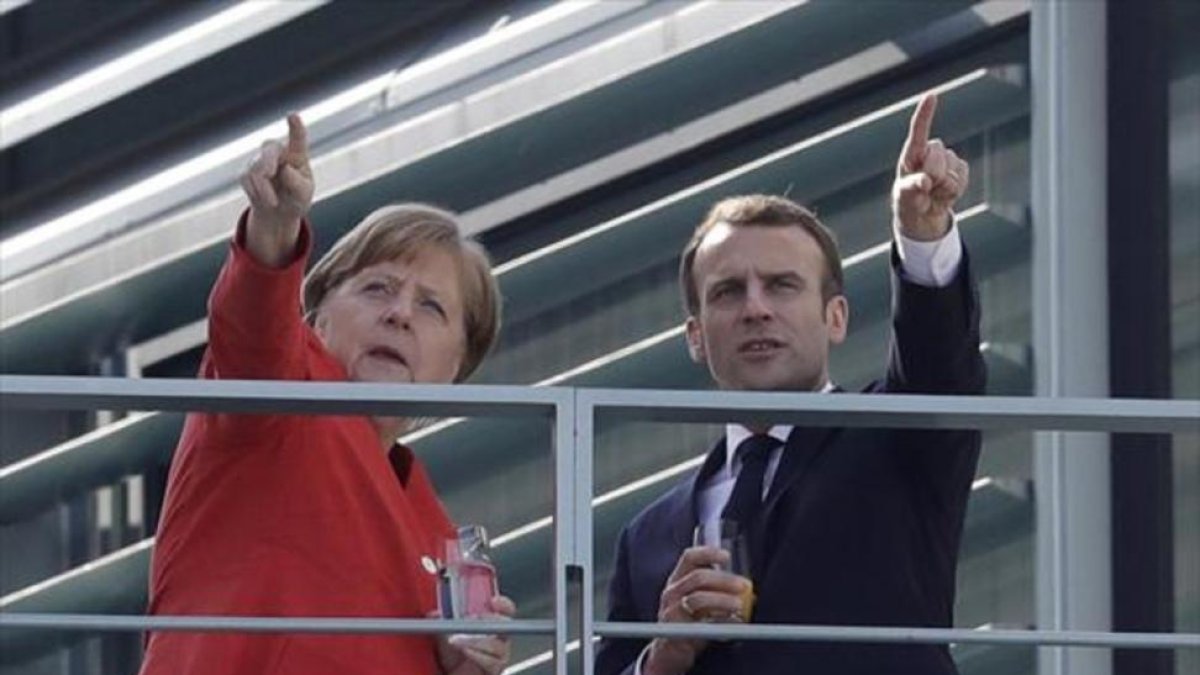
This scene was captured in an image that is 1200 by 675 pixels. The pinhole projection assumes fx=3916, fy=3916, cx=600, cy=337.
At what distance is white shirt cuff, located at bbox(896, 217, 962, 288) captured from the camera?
A: 3775 millimetres

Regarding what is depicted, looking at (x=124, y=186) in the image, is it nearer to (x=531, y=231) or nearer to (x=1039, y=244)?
(x=531, y=231)

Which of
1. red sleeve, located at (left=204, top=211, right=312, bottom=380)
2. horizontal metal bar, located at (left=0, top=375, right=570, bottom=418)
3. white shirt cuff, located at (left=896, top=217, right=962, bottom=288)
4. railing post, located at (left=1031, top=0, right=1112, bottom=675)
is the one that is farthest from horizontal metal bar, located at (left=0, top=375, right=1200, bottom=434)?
railing post, located at (left=1031, top=0, right=1112, bottom=675)

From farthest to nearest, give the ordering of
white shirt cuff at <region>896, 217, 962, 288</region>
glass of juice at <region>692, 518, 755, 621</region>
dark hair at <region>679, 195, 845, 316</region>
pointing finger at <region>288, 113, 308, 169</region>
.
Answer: dark hair at <region>679, 195, 845, 316</region>, white shirt cuff at <region>896, 217, 962, 288</region>, glass of juice at <region>692, 518, 755, 621</region>, pointing finger at <region>288, 113, 308, 169</region>

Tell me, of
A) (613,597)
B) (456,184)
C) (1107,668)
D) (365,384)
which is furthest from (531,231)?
(365,384)

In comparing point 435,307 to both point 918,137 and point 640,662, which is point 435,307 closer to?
point 640,662

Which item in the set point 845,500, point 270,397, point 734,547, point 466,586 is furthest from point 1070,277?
point 270,397

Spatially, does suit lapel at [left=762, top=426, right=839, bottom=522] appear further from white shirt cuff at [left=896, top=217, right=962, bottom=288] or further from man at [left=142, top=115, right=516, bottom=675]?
man at [left=142, top=115, right=516, bottom=675]

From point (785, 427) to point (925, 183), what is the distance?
31cm

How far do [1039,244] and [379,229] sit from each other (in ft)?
8.28

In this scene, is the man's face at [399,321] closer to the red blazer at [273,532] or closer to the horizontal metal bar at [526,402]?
the red blazer at [273,532]

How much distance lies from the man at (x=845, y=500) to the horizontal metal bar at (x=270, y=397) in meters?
0.35

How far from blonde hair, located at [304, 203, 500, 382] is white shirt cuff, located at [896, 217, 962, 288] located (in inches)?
16.8

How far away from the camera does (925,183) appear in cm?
374

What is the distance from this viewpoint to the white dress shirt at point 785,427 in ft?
12.4
